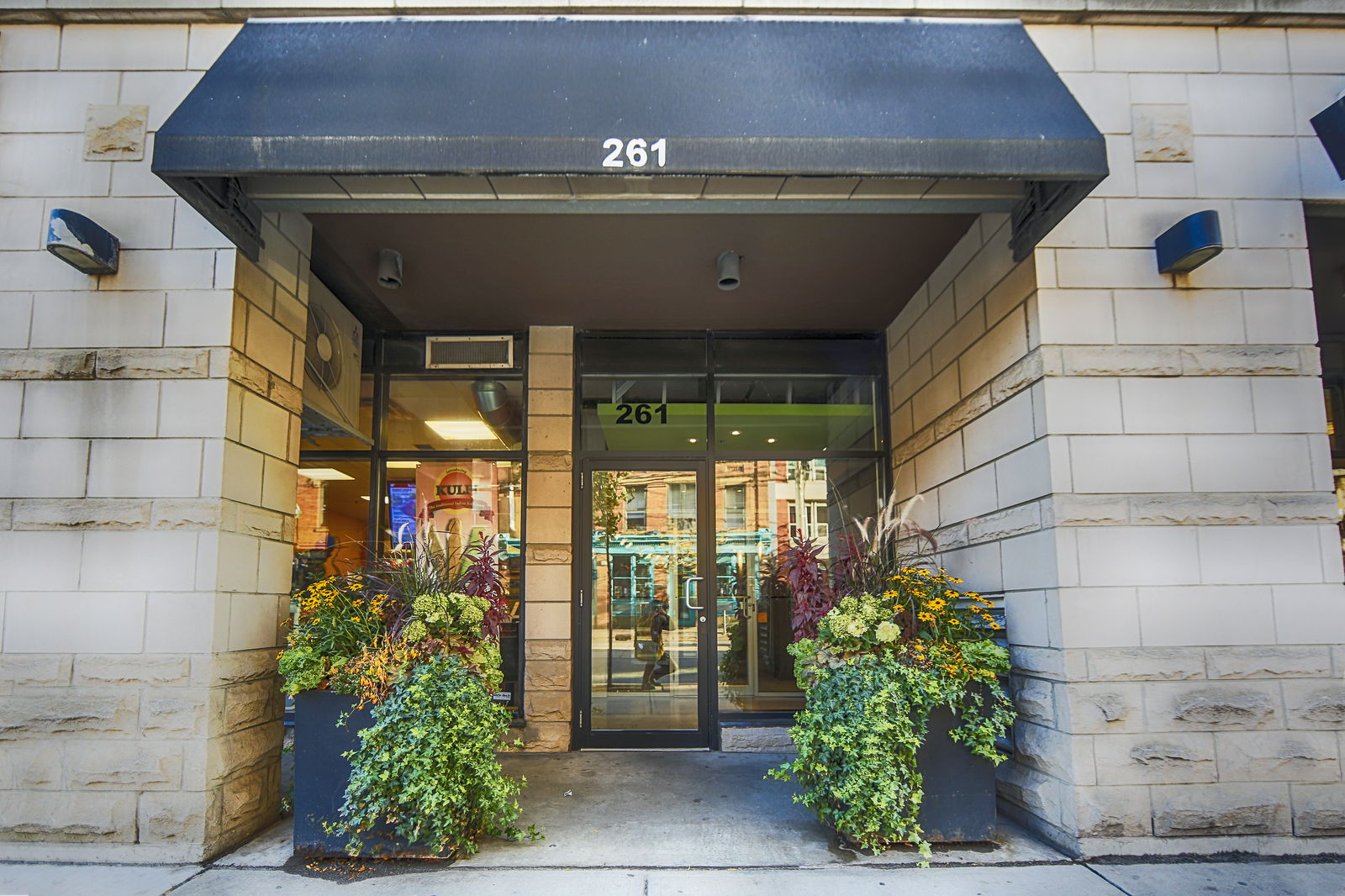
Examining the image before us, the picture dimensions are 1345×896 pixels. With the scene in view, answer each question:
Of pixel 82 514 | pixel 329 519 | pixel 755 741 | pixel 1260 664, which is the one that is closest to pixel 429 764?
pixel 82 514

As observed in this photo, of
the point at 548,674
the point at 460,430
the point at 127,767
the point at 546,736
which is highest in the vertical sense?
the point at 460,430

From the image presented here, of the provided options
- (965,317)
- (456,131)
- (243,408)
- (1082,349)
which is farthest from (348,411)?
(1082,349)

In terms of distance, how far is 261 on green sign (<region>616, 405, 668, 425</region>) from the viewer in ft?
24.0

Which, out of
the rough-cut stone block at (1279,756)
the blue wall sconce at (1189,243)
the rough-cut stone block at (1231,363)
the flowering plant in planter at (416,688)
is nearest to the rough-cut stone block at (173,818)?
the flowering plant in planter at (416,688)

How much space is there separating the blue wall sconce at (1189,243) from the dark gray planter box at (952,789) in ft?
8.88

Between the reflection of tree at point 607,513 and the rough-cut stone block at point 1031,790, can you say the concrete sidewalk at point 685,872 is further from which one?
the reflection of tree at point 607,513

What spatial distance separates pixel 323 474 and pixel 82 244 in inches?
132

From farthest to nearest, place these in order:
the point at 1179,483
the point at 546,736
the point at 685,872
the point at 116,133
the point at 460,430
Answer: the point at 460,430, the point at 546,736, the point at 116,133, the point at 1179,483, the point at 685,872

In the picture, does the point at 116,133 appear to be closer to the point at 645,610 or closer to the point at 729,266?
the point at 729,266

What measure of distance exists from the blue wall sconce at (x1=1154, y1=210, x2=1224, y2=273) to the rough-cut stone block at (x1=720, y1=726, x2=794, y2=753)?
4.42m

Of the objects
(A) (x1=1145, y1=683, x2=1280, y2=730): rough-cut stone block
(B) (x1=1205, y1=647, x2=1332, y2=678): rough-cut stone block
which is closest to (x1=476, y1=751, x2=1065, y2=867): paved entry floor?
(A) (x1=1145, y1=683, x2=1280, y2=730): rough-cut stone block

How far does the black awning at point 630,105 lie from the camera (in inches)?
154

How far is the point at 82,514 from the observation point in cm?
441

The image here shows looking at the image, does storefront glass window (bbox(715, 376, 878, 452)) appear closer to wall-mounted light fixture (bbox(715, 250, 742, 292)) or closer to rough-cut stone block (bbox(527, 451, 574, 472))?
rough-cut stone block (bbox(527, 451, 574, 472))
